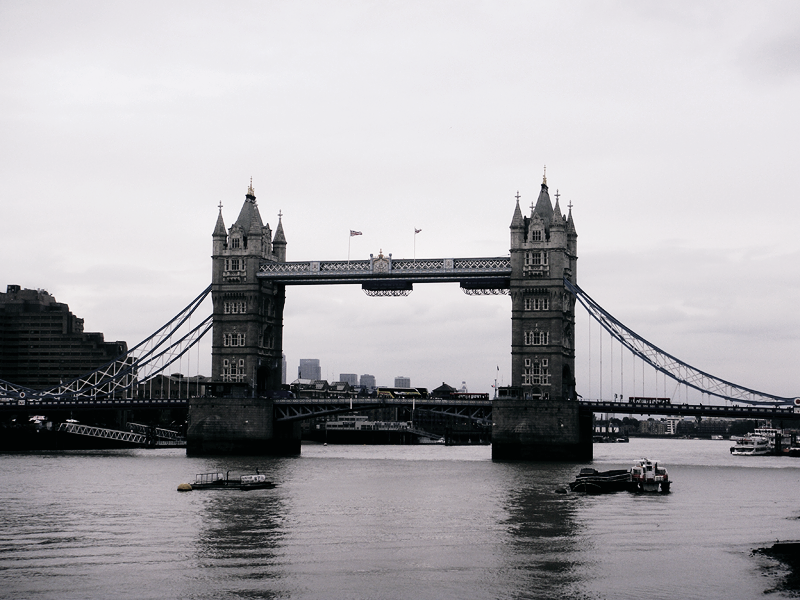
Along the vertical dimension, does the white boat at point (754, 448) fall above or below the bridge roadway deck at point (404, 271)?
below

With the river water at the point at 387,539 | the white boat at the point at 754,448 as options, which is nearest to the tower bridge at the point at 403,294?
the river water at the point at 387,539

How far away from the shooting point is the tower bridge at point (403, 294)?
124688mm

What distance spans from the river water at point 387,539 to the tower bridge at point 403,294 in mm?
29625

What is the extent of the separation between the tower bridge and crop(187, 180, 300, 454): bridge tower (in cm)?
12

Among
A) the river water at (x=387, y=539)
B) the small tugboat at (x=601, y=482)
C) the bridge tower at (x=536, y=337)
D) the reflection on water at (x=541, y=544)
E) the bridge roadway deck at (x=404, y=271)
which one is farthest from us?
the bridge roadway deck at (x=404, y=271)

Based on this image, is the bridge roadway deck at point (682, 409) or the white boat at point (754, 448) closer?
the bridge roadway deck at point (682, 409)

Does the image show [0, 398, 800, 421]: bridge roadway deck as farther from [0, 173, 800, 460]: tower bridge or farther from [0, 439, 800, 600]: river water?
[0, 439, 800, 600]: river water

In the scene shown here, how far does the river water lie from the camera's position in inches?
1742

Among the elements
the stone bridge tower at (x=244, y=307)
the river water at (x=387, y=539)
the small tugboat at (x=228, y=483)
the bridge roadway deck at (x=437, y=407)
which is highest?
the stone bridge tower at (x=244, y=307)

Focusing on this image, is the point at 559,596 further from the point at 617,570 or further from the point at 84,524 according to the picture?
the point at 84,524

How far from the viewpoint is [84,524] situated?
6147 cm

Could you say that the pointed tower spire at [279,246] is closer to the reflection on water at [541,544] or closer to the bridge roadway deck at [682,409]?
the bridge roadway deck at [682,409]

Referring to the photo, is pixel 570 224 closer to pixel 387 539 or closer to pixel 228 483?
pixel 228 483

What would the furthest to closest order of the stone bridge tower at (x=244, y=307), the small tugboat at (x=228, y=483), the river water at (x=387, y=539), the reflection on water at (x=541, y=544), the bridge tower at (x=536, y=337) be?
the stone bridge tower at (x=244, y=307) < the bridge tower at (x=536, y=337) < the small tugboat at (x=228, y=483) < the reflection on water at (x=541, y=544) < the river water at (x=387, y=539)
